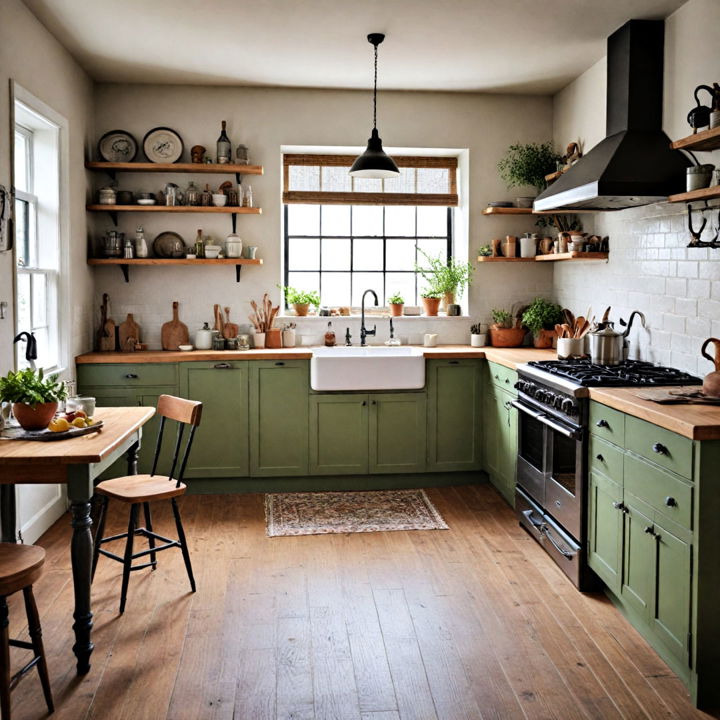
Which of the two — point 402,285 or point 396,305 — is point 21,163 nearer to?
point 396,305

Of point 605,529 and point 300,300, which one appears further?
point 300,300

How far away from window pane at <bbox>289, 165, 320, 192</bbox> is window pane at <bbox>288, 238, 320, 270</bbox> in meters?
0.42

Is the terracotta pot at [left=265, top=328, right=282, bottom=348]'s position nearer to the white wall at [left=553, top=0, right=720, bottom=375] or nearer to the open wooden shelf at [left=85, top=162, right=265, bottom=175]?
the open wooden shelf at [left=85, top=162, right=265, bottom=175]

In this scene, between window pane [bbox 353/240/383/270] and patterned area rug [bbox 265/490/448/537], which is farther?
window pane [bbox 353/240/383/270]

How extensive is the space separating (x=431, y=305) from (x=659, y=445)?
345 centimetres

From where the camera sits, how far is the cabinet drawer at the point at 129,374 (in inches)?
213

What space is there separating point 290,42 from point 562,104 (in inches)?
90.3

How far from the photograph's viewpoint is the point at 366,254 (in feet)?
21.3

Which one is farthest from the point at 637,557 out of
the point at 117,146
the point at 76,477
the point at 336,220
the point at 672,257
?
the point at 117,146

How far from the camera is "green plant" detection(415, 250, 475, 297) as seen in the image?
6.27m

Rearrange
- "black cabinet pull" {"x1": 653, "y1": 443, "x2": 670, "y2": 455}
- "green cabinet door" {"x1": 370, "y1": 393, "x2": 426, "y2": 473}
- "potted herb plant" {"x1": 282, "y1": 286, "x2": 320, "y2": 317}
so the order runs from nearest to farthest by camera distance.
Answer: "black cabinet pull" {"x1": 653, "y1": 443, "x2": 670, "y2": 455} → "green cabinet door" {"x1": 370, "y1": 393, "x2": 426, "y2": 473} → "potted herb plant" {"x1": 282, "y1": 286, "x2": 320, "y2": 317}

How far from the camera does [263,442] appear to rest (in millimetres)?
5609

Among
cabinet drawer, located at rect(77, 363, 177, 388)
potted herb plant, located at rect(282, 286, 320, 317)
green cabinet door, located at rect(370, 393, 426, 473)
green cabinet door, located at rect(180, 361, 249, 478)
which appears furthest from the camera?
potted herb plant, located at rect(282, 286, 320, 317)

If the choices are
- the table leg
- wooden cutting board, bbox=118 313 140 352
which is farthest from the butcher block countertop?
the table leg
